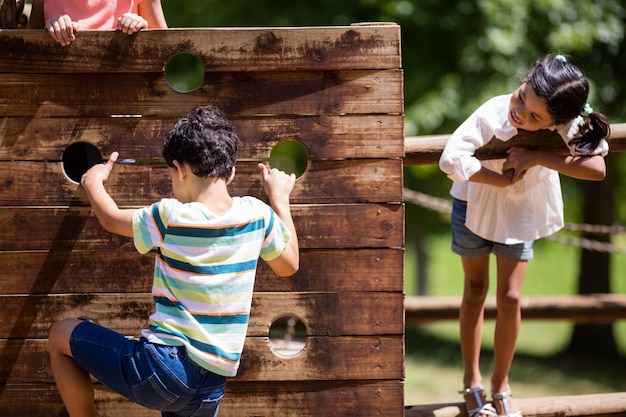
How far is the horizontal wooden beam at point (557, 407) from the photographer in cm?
358

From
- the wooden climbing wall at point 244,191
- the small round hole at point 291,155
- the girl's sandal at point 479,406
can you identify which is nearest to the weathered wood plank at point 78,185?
the wooden climbing wall at point 244,191

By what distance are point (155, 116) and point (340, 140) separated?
669 mm

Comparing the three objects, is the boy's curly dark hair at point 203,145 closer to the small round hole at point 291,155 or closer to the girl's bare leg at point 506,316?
the girl's bare leg at point 506,316

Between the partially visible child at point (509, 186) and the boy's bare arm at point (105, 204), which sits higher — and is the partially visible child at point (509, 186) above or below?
above

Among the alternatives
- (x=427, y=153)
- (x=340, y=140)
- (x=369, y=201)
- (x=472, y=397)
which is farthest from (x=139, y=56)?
(x=472, y=397)

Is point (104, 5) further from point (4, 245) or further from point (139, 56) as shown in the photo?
point (4, 245)

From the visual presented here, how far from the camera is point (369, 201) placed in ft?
10.0

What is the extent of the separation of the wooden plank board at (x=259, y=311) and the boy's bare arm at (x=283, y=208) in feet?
0.63

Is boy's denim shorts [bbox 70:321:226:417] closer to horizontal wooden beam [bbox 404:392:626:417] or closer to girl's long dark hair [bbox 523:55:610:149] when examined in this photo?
horizontal wooden beam [bbox 404:392:626:417]

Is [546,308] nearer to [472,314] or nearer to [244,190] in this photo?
[472,314]

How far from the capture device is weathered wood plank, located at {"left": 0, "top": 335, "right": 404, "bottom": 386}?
305cm

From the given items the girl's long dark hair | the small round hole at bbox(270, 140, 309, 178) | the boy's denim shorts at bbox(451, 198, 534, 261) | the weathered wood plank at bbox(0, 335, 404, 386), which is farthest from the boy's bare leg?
the small round hole at bbox(270, 140, 309, 178)

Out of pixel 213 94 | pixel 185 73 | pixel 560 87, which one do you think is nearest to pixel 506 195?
pixel 560 87

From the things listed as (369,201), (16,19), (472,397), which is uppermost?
(16,19)
